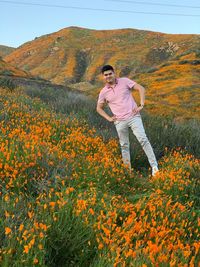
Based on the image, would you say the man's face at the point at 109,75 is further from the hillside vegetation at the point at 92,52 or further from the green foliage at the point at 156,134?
the hillside vegetation at the point at 92,52

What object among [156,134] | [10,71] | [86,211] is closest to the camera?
[86,211]

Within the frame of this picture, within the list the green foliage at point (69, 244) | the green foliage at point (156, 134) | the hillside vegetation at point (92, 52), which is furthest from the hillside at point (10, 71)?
the green foliage at point (69, 244)

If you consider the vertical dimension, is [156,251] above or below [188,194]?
above

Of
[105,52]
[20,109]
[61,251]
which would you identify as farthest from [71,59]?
[61,251]

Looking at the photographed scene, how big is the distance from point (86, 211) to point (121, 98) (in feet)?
9.96

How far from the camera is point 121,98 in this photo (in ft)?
19.2

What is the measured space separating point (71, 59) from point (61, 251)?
7831cm

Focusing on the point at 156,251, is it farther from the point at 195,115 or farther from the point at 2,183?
the point at 195,115

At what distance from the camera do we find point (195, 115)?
47.4 ft

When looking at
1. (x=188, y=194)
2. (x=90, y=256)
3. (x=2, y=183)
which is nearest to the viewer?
(x=90, y=256)

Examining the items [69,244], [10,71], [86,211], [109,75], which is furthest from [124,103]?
[10,71]

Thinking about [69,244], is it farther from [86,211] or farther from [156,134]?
[156,134]

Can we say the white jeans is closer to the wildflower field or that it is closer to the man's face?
the wildflower field

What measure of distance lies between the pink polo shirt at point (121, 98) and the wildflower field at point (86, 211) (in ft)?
2.21
